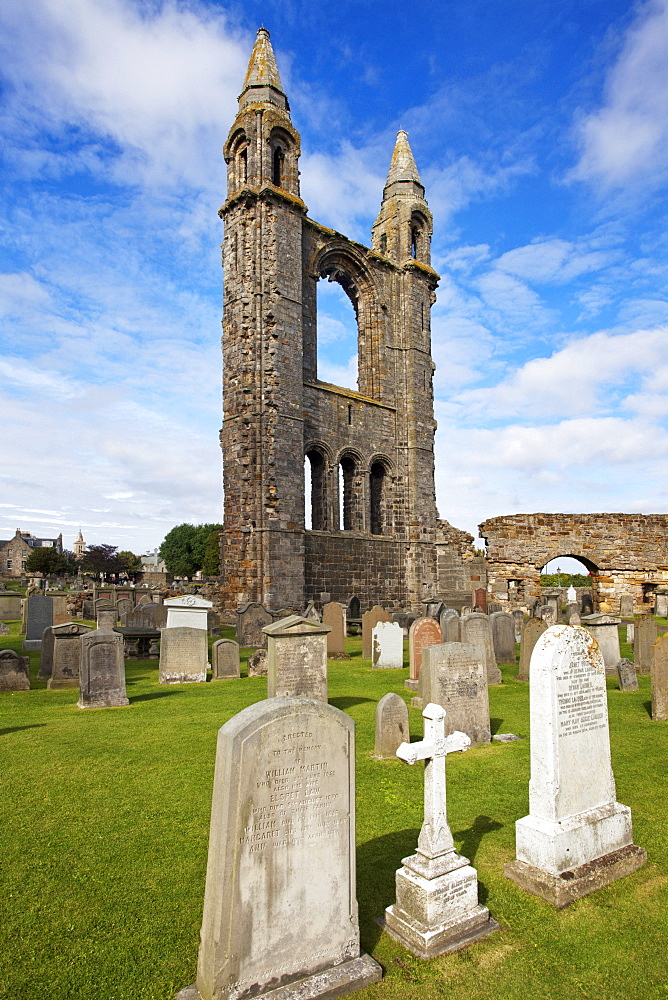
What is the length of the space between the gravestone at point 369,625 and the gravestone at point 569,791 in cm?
913

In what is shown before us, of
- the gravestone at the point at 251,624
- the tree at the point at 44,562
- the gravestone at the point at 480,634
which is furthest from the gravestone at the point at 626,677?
the tree at the point at 44,562

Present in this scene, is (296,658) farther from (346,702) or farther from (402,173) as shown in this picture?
(402,173)

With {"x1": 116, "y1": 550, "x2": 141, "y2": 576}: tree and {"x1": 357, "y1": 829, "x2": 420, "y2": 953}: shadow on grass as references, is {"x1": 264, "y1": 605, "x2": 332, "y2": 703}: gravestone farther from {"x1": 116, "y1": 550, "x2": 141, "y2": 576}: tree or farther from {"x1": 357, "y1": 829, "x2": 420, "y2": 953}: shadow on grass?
{"x1": 116, "y1": 550, "x2": 141, "y2": 576}: tree

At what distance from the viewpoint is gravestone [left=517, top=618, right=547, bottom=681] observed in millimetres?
10602

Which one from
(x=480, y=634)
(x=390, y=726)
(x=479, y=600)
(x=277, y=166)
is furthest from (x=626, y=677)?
(x=277, y=166)

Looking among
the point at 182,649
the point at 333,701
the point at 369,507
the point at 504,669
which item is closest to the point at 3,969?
the point at 333,701

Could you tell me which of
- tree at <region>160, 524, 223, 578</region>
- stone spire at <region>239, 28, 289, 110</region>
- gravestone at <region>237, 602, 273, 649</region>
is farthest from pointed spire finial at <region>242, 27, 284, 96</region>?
tree at <region>160, 524, 223, 578</region>

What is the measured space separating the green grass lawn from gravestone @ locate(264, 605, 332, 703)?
107 centimetres

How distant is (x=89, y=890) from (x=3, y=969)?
712 mm

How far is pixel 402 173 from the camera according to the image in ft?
80.2

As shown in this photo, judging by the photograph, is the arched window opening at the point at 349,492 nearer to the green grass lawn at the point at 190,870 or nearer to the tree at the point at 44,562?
the green grass lawn at the point at 190,870

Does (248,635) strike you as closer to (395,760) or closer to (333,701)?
(333,701)

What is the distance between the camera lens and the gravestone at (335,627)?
13209mm

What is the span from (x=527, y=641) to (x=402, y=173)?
20949mm
